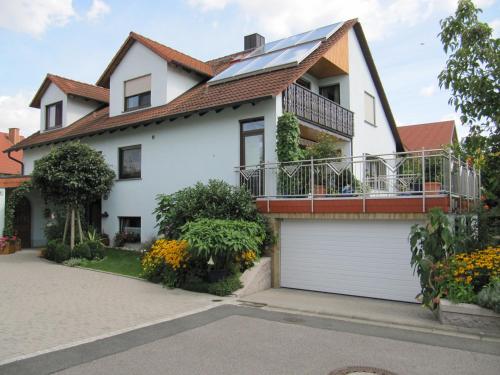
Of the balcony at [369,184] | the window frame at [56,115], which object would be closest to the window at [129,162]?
the balcony at [369,184]

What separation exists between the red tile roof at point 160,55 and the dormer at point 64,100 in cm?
235

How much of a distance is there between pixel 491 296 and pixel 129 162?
13047mm

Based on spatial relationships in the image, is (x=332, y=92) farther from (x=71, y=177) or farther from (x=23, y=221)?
(x=23, y=221)

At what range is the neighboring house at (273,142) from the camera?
408 inches

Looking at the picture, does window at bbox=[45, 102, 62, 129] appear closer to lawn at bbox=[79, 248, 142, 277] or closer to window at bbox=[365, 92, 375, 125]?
lawn at bbox=[79, 248, 142, 277]

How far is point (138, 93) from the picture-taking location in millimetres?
17125

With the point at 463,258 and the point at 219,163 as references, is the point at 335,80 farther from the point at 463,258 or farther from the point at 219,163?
the point at 463,258

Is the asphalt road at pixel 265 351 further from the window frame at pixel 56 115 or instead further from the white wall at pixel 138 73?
the window frame at pixel 56 115

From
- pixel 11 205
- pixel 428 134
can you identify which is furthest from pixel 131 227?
pixel 428 134

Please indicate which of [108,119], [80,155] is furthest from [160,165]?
[108,119]

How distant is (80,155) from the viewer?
1461 cm

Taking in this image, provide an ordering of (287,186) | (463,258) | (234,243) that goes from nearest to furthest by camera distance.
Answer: (463,258) → (234,243) → (287,186)

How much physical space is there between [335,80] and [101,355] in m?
13.7

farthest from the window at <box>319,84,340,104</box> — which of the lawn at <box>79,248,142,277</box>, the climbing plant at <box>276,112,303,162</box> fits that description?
the lawn at <box>79,248,142,277</box>
